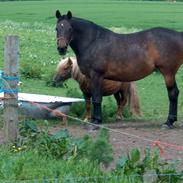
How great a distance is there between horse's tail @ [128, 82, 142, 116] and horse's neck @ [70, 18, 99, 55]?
1723 millimetres

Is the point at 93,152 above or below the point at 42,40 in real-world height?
above

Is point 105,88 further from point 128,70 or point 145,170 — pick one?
point 145,170

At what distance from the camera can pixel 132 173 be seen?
6.98m

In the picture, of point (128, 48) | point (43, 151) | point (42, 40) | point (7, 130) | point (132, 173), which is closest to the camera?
point (132, 173)

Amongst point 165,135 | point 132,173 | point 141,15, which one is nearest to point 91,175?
point 132,173

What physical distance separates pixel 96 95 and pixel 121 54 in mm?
735

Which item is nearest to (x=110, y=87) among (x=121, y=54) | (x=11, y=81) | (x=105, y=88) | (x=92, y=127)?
(x=105, y=88)

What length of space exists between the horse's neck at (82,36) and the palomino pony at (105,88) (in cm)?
52

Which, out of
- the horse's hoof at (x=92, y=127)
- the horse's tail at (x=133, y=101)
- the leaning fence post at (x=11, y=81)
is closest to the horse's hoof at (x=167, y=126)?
the horse's hoof at (x=92, y=127)

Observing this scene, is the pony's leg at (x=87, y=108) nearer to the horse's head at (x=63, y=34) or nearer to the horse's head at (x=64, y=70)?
the horse's head at (x=64, y=70)

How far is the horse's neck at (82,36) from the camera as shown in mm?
11695

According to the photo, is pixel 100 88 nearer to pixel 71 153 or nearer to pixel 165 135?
pixel 165 135

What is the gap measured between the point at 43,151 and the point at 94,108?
360 centimetres

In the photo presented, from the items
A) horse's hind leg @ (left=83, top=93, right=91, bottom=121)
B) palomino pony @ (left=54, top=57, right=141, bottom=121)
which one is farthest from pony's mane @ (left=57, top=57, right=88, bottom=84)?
horse's hind leg @ (left=83, top=93, right=91, bottom=121)
